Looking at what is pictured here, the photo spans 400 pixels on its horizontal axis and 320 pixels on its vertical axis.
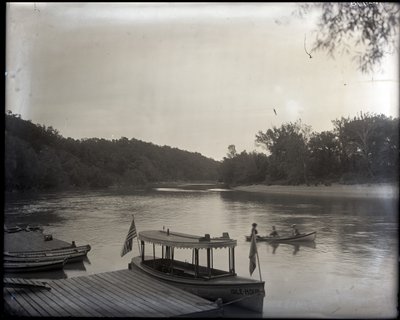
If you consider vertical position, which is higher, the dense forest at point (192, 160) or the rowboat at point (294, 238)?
the dense forest at point (192, 160)

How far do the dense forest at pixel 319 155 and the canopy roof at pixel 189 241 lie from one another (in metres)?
2.28

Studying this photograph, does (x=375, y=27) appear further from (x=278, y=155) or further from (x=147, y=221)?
(x=278, y=155)

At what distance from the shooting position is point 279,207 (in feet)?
83.1

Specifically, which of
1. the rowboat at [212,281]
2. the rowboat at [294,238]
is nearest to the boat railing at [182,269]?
the rowboat at [212,281]

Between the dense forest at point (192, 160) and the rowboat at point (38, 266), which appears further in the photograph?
the rowboat at point (38, 266)

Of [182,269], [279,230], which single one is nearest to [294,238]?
[279,230]

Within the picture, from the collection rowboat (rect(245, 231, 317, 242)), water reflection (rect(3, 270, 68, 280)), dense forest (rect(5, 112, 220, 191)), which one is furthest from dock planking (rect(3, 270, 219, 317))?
rowboat (rect(245, 231, 317, 242))

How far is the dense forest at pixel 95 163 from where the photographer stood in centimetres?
1005

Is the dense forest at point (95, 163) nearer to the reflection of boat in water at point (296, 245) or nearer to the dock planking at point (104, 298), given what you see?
the dock planking at point (104, 298)

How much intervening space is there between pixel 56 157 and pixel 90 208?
1117 cm

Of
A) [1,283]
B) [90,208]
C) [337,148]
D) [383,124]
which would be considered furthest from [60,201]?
[1,283]

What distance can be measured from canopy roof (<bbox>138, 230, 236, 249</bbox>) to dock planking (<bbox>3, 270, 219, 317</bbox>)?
0.99 metres

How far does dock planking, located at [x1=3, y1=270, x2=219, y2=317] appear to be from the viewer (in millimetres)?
4797

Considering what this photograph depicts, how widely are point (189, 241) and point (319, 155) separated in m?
12.7
